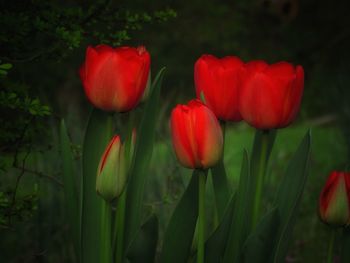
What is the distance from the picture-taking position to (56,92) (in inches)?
255

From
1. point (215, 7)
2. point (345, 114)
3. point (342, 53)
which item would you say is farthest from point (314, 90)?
point (345, 114)

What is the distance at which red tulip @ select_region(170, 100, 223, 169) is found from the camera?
1.24m

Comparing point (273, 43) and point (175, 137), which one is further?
point (273, 43)

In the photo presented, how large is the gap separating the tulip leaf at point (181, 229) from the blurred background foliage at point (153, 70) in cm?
40

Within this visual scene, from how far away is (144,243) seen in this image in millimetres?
1360

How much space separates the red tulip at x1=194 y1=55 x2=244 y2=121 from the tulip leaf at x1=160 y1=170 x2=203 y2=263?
0.17 m

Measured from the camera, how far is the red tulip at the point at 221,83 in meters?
1.38

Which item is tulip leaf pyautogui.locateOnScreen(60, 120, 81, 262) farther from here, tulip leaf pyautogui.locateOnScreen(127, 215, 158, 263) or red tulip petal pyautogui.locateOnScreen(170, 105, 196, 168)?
red tulip petal pyautogui.locateOnScreen(170, 105, 196, 168)

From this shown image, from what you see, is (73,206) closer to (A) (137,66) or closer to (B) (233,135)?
(A) (137,66)

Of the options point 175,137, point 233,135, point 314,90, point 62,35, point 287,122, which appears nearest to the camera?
point 175,137

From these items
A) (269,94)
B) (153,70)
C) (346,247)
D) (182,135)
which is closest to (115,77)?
(182,135)

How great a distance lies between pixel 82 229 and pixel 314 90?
727 centimetres

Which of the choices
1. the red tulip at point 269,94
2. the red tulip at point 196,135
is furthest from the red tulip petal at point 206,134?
the red tulip at point 269,94

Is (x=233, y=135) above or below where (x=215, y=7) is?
below
